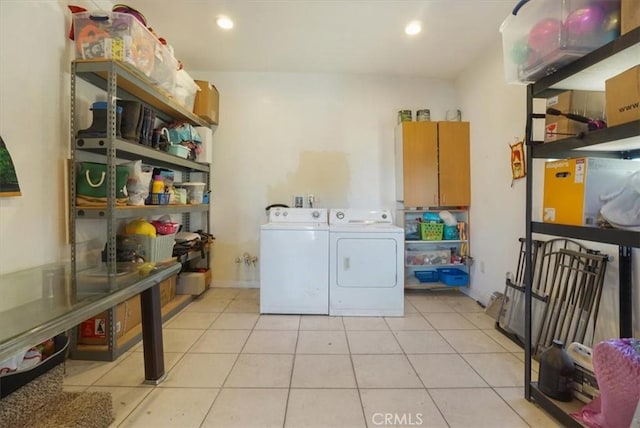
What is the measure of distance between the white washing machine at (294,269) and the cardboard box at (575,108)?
176 cm

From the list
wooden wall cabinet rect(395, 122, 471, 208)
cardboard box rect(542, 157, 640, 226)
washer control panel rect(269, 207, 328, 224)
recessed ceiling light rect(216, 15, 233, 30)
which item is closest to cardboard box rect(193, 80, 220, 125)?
recessed ceiling light rect(216, 15, 233, 30)

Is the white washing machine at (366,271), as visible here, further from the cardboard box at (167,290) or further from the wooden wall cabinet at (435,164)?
the cardboard box at (167,290)

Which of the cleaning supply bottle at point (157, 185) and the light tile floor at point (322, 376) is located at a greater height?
the cleaning supply bottle at point (157, 185)

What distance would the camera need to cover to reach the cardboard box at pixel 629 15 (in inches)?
40.3

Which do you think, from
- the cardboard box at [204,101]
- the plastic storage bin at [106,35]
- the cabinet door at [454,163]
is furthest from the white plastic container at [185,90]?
the cabinet door at [454,163]

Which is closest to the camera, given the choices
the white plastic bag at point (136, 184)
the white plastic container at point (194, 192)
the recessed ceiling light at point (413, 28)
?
the white plastic bag at point (136, 184)

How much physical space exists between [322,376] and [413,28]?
2829mm

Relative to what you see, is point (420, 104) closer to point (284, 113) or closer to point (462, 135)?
point (462, 135)

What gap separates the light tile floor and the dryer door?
40 centimetres

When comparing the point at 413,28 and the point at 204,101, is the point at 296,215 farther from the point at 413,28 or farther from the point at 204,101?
the point at 413,28

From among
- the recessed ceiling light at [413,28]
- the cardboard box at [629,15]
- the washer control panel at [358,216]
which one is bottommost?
the washer control panel at [358,216]

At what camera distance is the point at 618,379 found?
110 cm

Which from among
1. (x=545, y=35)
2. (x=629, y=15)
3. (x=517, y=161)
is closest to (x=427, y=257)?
(x=517, y=161)

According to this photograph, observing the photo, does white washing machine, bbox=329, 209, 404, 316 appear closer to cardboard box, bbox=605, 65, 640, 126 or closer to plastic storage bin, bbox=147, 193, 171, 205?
plastic storage bin, bbox=147, 193, 171, 205
